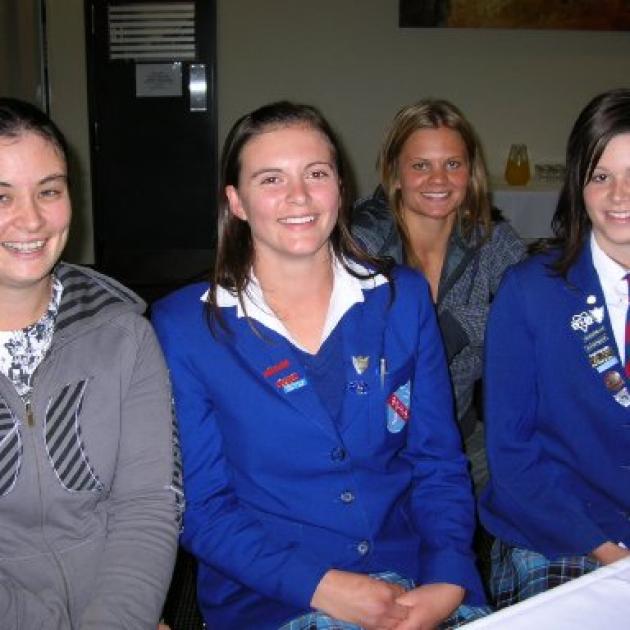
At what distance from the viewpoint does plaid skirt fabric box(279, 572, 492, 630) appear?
1.28m

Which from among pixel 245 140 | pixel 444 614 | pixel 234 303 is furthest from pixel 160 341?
pixel 444 614

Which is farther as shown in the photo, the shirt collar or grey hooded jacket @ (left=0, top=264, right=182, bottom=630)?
the shirt collar

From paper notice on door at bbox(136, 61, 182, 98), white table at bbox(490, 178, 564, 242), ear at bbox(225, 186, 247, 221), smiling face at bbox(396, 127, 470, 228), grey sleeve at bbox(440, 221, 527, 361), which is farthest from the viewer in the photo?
paper notice on door at bbox(136, 61, 182, 98)

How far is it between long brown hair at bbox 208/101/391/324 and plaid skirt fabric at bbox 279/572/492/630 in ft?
1.86

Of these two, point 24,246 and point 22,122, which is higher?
point 22,122

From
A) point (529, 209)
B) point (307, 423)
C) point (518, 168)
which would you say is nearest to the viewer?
point (307, 423)

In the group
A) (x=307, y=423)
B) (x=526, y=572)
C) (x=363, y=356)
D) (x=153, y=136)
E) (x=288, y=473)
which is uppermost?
(x=153, y=136)

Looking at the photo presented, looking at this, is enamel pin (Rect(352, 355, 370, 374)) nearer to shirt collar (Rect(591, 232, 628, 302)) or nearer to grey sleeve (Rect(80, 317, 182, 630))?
grey sleeve (Rect(80, 317, 182, 630))

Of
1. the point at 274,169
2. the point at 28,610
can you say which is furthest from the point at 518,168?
the point at 28,610

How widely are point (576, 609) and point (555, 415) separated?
2.08 ft

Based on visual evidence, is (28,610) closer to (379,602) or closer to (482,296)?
(379,602)

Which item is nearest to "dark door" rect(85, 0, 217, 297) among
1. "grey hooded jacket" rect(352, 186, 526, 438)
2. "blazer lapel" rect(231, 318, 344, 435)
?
"grey hooded jacket" rect(352, 186, 526, 438)

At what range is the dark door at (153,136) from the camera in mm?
5262

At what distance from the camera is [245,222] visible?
64.9 inches
